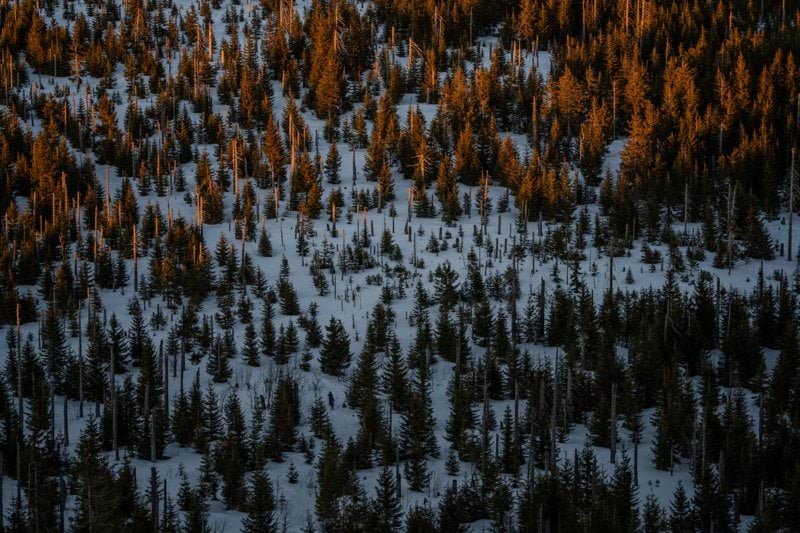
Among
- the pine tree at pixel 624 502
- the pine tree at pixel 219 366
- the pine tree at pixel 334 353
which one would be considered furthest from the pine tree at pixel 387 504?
the pine tree at pixel 219 366

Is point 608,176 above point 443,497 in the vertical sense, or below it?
above

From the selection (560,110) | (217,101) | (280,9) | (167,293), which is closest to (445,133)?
(560,110)

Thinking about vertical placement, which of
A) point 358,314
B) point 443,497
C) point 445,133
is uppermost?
point 445,133

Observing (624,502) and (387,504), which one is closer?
(624,502)

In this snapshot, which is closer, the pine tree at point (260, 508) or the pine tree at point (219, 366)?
the pine tree at point (260, 508)

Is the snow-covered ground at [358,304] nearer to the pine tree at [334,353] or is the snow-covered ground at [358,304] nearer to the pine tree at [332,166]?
the pine tree at [334,353]

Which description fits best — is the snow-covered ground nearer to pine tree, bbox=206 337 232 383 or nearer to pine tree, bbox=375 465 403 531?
pine tree, bbox=206 337 232 383

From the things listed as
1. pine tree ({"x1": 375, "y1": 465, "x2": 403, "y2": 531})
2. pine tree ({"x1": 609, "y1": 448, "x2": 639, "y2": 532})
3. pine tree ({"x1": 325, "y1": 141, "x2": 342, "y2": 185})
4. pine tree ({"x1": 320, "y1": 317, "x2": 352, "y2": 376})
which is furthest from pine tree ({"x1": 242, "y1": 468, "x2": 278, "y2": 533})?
pine tree ({"x1": 325, "y1": 141, "x2": 342, "y2": 185})

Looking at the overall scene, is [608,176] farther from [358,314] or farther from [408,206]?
[358,314]

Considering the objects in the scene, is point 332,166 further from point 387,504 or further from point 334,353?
point 387,504

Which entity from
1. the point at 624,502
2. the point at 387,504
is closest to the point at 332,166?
the point at 387,504

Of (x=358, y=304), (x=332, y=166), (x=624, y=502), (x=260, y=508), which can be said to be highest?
(x=332, y=166)
